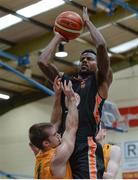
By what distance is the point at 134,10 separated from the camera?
12.9 metres

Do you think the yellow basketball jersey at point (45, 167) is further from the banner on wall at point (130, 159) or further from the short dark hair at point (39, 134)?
the banner on wall at point (130, 159)

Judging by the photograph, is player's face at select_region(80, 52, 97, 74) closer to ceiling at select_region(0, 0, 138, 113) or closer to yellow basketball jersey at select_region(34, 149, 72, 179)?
yellow basketball jersey at select_region(34, 149, 72, 179)

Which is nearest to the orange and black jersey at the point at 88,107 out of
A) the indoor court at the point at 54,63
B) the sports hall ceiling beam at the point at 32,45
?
the indoor court at the point at 54,63

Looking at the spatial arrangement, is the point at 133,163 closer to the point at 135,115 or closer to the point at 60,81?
the point at 135,115

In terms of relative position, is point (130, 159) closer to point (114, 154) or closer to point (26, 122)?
point (26, 122)

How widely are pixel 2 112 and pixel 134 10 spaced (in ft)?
23.3

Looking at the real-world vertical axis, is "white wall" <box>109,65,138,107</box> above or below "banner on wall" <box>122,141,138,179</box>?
above

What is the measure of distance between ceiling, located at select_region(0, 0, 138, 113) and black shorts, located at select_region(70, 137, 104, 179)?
7.51 m

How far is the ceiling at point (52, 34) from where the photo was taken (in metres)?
13.1

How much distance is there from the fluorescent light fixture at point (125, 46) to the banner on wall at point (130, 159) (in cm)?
291

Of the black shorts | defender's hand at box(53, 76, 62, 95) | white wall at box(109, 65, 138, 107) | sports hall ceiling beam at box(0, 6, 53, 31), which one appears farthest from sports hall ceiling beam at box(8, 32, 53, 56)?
the black shorts

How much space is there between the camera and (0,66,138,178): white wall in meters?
16.7

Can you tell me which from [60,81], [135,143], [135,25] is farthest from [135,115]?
[60,81]

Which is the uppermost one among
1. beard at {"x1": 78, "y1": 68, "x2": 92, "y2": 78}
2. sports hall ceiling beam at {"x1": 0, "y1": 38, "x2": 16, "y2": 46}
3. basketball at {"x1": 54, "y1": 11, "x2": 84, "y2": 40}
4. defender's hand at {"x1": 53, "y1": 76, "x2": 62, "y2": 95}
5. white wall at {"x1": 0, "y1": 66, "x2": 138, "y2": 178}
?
sports hall ceiling beam at {"x1": 0, "y1": 38, "x2": 16, "y2": 46}
